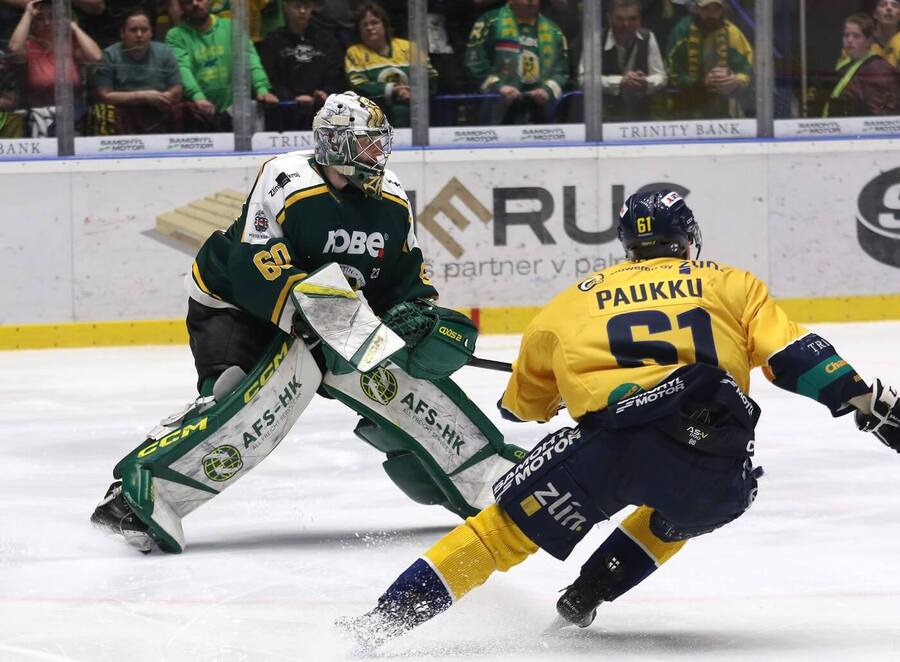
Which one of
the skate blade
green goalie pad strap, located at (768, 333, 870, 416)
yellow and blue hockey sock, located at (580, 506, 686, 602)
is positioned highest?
green goalie pad strap, located at (768, 333, 870, 416)

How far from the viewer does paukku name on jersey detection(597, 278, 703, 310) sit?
273 cm

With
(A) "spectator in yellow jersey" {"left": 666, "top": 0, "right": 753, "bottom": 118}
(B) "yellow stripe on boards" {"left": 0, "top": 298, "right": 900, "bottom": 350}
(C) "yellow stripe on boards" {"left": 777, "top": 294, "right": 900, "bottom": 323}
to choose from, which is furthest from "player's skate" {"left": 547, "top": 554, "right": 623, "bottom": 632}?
(A) "spectator in yellow jersey" {"left": 666, "top": 0, "right": 753, "bottom": 118}

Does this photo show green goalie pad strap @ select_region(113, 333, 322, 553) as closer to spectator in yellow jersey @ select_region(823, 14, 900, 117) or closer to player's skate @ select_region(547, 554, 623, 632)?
player's skate @ select_region(547, 554, 623, 632)

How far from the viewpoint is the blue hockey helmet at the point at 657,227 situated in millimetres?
2883

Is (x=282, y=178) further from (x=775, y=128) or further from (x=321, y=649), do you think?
(x=775, y=128)

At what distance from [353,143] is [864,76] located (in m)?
5.52

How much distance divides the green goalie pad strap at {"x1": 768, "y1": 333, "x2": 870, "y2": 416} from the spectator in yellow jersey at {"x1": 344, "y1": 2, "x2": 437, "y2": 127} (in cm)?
571

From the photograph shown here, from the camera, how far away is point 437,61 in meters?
8.27

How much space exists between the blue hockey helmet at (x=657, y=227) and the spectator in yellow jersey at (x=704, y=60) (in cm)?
559

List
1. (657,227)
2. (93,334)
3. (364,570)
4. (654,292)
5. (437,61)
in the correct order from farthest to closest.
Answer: (437,61), (93,334), (364,570), (657,227), (654,292)

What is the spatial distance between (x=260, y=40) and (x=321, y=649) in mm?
5807

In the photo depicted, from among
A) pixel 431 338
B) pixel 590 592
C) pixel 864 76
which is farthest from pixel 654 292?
pixel 864 76

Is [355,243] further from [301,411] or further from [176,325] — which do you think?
[176,325]

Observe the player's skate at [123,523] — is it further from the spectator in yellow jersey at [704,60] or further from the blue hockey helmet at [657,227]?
the spectator in yellow jersey at [704,60]
